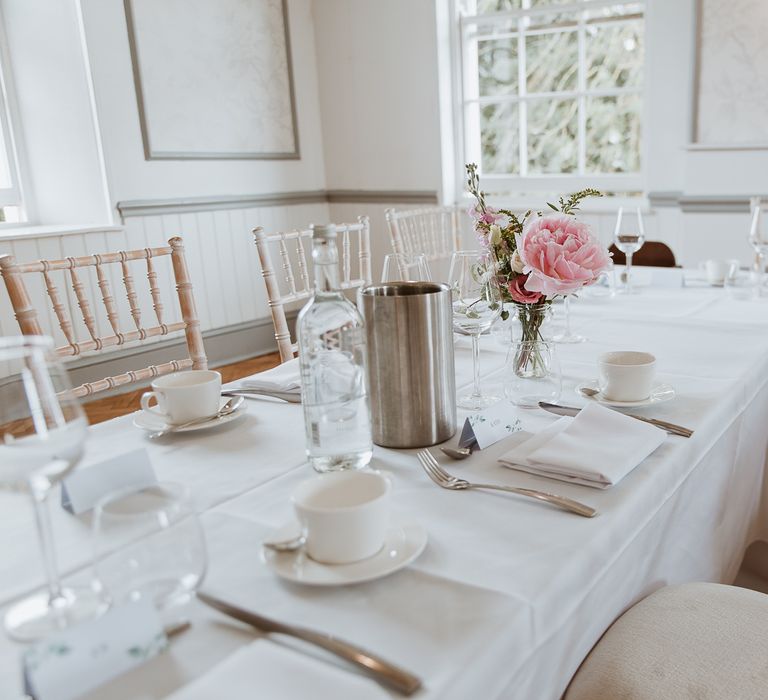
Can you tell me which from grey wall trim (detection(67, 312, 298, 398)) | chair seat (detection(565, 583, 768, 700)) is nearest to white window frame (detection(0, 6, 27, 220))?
grey wall trim (detection(67, 312, 298, 398))

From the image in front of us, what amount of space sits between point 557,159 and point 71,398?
3878 mm

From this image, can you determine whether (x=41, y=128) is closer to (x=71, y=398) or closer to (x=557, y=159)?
(x=557, y=159)

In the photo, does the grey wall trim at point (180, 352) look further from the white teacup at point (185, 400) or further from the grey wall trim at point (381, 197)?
the white teacup at point (185, 400)

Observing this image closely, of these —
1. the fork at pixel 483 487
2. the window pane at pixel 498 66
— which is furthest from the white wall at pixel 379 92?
the fork at pixel 483 487

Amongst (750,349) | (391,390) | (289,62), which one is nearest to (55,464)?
(391,390)

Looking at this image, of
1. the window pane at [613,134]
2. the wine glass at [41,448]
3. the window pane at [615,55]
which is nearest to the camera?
the wine glass at [41,448]

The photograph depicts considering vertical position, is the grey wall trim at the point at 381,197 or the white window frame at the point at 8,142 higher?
the white window frame at the point at 8,142

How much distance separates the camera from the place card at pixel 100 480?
86cm

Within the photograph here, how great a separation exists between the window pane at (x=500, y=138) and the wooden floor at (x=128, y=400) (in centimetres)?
171

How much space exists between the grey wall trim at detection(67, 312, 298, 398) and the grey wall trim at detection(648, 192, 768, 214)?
2240 millimetres

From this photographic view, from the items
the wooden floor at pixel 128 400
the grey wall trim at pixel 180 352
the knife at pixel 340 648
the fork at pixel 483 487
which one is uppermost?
the knife at pixel 340 648

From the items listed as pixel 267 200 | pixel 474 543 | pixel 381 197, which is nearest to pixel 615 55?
pixel 381 197

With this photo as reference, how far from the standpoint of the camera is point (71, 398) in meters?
0.69

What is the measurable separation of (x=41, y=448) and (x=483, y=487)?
451 millimetres
